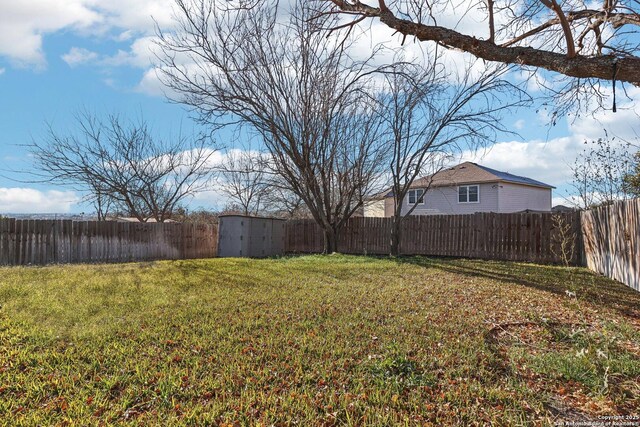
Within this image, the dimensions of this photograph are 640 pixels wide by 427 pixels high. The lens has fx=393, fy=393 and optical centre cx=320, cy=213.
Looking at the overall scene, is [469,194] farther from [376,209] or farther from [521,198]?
[376,209]

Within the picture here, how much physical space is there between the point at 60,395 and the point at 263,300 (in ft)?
10.1

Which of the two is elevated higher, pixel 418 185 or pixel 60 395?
pixel 418 185

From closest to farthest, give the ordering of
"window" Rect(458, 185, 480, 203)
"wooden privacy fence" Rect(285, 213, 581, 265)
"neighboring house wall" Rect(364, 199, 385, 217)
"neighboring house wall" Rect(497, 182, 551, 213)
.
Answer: "wooden privacy fence" Rect(285, 213, 581, 265) → "neighboring house wall" Rect(497, 182, 551, 213) → "window" Rect(458, 185, 480, 203) → "neighboring house wall" Rect(364, 199, 385, 217)

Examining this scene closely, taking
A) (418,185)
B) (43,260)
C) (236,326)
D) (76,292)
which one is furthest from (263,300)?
(418,185)

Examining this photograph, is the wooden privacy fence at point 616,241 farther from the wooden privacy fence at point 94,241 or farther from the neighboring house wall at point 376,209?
the neighboring house wall at point 376,209

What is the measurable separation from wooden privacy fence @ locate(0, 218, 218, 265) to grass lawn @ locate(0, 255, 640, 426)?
6.98 meters

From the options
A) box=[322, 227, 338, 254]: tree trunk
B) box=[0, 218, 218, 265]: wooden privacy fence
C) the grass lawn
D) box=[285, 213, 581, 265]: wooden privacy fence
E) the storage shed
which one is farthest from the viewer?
box=[322, 227, 338, 254]: tree trunk

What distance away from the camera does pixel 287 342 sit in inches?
147

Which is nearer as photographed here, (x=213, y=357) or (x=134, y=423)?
(x=134, y=423)

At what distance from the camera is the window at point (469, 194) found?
24406 mm

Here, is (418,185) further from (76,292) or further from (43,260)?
(76,292)

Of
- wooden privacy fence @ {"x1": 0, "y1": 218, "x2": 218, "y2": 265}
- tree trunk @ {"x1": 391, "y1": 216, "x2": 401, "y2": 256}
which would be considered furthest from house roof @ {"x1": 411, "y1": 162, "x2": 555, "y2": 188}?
wooden privacy fence @ {"x1": 0, "y1": 218, "x2": 218, "y2": 265}

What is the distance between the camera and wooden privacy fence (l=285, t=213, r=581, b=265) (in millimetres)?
12639

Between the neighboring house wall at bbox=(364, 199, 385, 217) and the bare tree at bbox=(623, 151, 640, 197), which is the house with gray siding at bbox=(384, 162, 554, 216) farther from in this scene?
the bare tree at bbox=(623, 151, 640, 197)
